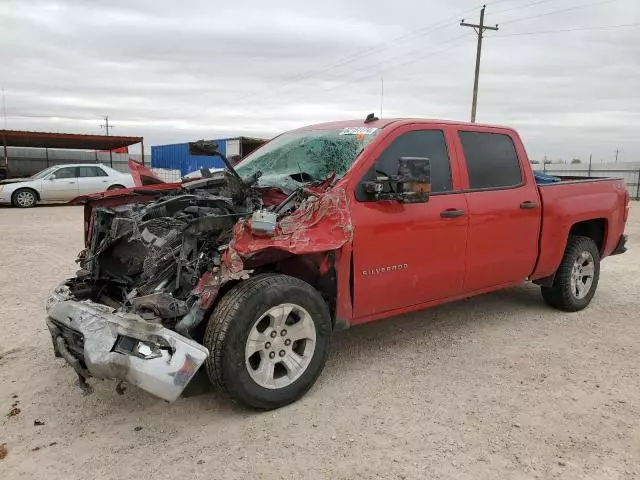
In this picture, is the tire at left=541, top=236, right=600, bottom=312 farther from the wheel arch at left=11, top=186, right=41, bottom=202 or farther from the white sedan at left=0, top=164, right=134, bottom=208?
the wheel arch at left=11, top=186, right=41, bottom=202

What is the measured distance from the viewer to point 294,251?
129 inches

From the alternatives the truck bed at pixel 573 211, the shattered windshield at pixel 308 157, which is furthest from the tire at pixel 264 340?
the truck bed at pixel 573 211

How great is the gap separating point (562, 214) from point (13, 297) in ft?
18.8

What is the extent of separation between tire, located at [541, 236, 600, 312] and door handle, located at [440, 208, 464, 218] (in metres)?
1.80

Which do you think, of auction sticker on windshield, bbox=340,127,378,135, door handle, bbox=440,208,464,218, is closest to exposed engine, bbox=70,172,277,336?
auction sticker on windshield, bbox=340,127,378,135

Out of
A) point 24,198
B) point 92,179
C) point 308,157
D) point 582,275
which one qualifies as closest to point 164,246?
point 308,157

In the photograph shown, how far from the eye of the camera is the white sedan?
16984 millimetres

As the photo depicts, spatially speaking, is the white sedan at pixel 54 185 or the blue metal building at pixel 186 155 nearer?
the white sedan at pixel 54 185

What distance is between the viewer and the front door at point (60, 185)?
56.7 feet

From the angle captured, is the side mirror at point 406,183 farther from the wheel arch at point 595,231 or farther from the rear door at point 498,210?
the wheel arch at point 595,231

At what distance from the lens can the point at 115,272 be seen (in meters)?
4.04

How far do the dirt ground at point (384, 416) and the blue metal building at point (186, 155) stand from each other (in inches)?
755

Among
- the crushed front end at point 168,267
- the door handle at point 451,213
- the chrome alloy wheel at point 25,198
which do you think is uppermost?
the door handle at point 451,213

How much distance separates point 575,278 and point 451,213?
2.19m
